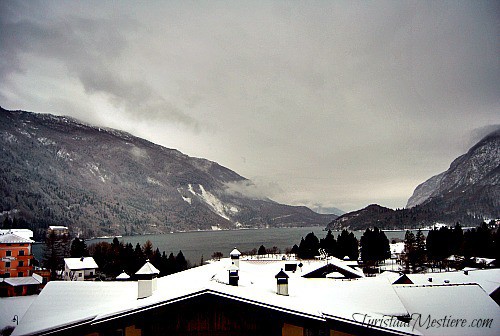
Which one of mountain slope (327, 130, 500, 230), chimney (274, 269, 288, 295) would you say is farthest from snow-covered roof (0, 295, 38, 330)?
mountain slope (327, 130, 500, 230)

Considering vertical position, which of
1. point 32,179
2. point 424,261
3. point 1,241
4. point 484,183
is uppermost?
point 32,179

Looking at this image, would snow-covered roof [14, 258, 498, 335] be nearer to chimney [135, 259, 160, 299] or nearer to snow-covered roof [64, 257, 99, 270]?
chimney [135, 259, 160, 299]

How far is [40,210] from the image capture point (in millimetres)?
106250

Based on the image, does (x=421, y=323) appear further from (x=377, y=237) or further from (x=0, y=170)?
(x=0, y=170)

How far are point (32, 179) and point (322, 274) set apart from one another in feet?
444

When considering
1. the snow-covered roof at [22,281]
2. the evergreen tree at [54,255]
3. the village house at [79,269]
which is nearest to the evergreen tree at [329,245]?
the village house at [79,269]

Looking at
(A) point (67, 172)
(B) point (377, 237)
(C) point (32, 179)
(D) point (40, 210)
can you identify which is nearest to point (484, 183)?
(B) point (377, 237)

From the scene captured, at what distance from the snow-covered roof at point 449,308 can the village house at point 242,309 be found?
0.08 feet

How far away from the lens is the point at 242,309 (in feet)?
21.8

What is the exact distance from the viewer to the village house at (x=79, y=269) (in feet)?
94.1

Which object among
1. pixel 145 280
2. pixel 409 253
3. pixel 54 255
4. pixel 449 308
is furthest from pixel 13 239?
pixel 409 253

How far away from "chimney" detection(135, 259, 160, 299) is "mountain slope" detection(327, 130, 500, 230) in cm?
5066

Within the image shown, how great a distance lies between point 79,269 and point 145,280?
2481 centimetres

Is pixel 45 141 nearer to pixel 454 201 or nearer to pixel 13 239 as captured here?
pixel 454 201
